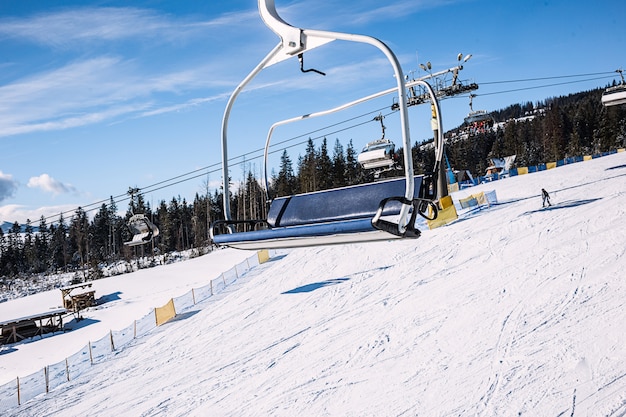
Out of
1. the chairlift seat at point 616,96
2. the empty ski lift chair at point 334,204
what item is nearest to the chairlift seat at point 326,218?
the empty ski lift chair at point 334,204

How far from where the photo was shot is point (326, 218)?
16.1ft

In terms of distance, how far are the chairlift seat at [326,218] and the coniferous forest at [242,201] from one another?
1819 inches

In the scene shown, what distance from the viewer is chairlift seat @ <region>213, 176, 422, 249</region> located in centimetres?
326

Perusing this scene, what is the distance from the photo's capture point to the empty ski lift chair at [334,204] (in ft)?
10.5

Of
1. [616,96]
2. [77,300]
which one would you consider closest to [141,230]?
[616,96]

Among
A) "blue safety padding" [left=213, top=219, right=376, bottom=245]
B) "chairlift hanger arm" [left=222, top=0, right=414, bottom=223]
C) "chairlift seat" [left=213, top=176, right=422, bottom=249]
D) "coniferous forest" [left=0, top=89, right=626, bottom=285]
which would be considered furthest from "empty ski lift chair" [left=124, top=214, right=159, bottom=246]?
"coniferous forest" [left=0, top=89, right=626, bottom=285]

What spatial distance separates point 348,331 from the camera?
43.2 feet

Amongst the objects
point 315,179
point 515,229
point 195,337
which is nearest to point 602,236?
point 515,229

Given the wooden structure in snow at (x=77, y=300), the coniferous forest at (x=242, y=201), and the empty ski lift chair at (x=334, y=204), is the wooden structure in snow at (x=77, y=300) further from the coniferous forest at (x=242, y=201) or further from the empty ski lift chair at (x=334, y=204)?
the empty ski lift chair at (x=334, y=204)

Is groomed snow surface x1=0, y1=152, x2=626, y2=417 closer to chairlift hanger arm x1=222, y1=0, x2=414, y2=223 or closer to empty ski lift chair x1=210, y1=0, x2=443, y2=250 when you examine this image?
empty ski lift chair x1=210, y1=0, x2=443, y2=250

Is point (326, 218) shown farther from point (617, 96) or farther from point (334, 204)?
point (617, 96)

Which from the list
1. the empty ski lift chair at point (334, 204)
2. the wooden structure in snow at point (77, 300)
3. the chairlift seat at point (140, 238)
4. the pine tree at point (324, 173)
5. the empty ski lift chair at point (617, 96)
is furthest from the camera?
the pine tree at point (324, 173)

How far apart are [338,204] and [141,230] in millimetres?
6183

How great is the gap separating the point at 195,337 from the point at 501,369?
11451 mm
